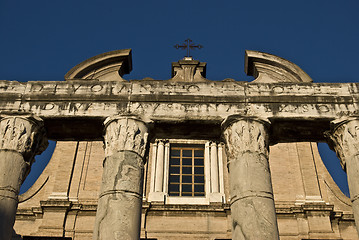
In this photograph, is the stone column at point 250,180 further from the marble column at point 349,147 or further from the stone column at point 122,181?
the stone column at point 122,181

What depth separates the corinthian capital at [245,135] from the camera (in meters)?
12.1

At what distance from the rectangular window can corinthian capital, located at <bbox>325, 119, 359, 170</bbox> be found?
676cm

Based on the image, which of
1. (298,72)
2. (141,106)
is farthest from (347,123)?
(298,72)

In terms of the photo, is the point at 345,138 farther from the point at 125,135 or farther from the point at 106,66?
the point at 106,66

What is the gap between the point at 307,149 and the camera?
19250 mm

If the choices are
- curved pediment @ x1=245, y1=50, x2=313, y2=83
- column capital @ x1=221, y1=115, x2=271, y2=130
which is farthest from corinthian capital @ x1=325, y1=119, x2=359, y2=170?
curved pediment @ x1=245, y1=50, x2=313, y2=83

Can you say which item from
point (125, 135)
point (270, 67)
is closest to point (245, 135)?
point (125, 135)

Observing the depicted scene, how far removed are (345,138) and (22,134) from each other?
828 centimetres

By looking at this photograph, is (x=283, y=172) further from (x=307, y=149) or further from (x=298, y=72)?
(x=298, y=72)

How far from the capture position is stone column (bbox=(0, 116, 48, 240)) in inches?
436

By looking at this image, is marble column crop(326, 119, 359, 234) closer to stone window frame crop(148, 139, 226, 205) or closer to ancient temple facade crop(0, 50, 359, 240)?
ancient temple facade crop(0, 50, 359, 240)

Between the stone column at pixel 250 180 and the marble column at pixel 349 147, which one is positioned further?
the marble column at pixel 349 147

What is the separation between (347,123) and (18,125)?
28.0 ft

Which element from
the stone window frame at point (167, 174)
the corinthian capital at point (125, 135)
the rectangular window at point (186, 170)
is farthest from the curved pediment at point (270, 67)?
the corinthian capital at point (125, 135)
